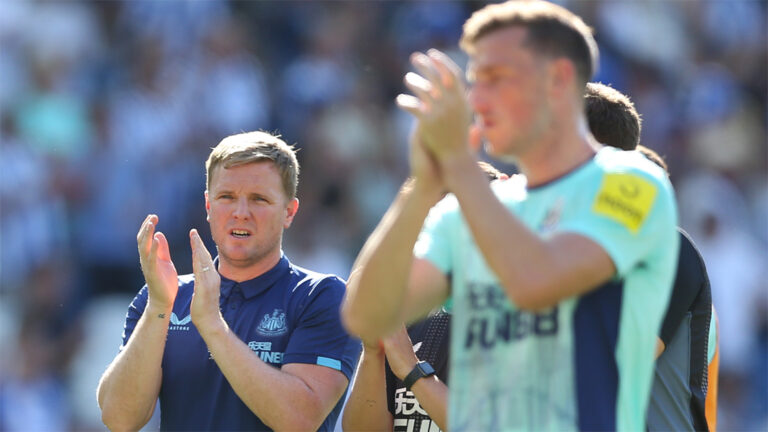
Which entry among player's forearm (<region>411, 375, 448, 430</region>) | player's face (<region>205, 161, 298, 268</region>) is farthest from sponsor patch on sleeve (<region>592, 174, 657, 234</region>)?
player's face (<region>205, 161, 298, 268</region>)

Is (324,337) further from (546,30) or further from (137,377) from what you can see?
(546,30)

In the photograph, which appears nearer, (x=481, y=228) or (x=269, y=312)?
(x=481, y=228)

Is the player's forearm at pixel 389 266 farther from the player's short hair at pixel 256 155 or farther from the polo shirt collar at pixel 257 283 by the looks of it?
the player's short hair at pixel 256 155

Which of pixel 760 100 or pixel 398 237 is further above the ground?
pixel 760 100

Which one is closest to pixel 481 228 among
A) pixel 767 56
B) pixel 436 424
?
pixel 436 424

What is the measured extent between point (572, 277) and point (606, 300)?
0.70 feet

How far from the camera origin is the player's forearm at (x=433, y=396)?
4066mm

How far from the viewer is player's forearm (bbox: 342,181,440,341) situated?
121 inches

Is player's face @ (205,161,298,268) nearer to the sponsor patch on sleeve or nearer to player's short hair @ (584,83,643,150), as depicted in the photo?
player's short hair @ (584,83,643,150)

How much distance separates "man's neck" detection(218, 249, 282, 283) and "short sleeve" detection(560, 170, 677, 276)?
6.19ft

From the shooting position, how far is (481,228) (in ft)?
9.51

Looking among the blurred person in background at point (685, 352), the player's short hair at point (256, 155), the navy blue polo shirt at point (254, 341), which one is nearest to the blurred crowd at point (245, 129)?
the player's short hair at point (256, 155)

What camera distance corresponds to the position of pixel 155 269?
14.1 feet

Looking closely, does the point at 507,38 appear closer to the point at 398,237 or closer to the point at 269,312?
the point at 398,237
